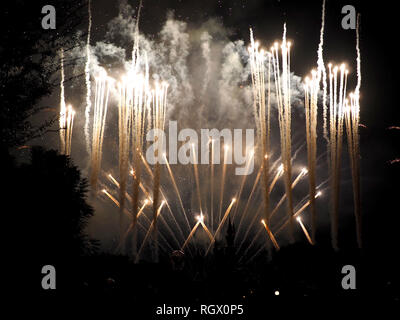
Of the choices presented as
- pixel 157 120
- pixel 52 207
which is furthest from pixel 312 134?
pixel 52 207

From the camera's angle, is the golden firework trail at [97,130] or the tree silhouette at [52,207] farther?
the golden firework trail at [97,130]

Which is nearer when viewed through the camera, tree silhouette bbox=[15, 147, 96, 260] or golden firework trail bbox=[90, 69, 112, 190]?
tree silhouette bbox=[15, 147, 96, 260]

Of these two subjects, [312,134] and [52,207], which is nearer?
[52,207]

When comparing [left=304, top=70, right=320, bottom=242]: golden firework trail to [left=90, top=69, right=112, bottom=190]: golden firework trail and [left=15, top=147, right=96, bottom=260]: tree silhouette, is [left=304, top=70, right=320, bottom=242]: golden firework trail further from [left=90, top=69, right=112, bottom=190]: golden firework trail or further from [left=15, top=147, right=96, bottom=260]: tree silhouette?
[left=15, top=147, right=96, bottom=260]: tree silhouette

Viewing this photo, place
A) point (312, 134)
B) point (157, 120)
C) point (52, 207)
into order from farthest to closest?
point (157, 120)
point (312, 134)
point (52, 207)

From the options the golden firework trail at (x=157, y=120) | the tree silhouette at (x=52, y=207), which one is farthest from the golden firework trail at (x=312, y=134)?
the tree silhouette at (x=52, y=207)

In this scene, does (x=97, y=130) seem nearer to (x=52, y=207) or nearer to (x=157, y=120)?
(x=157, y=120)

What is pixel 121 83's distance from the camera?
23531mm

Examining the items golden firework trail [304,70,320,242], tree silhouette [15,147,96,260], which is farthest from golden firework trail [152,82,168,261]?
tree silhouette [15,147,96,260]

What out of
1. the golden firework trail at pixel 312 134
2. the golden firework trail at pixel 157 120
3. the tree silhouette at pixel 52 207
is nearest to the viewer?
the tree silhouette at pixel 52 207

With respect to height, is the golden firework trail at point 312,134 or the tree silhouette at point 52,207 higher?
the golden firework trail at point 312,134

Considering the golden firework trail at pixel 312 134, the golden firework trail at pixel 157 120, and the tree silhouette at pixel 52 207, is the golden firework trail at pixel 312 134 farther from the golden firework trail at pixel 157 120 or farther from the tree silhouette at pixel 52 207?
the tree silhouette at pixel 52 207

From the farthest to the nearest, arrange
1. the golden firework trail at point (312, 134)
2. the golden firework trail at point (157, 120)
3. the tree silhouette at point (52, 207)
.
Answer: the golden firework trail at point (157, 120) < the golden firework trail at point (312, 134) < the tree silhouette at point (52, 207)

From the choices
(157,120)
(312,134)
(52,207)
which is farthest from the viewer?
(157,120)
